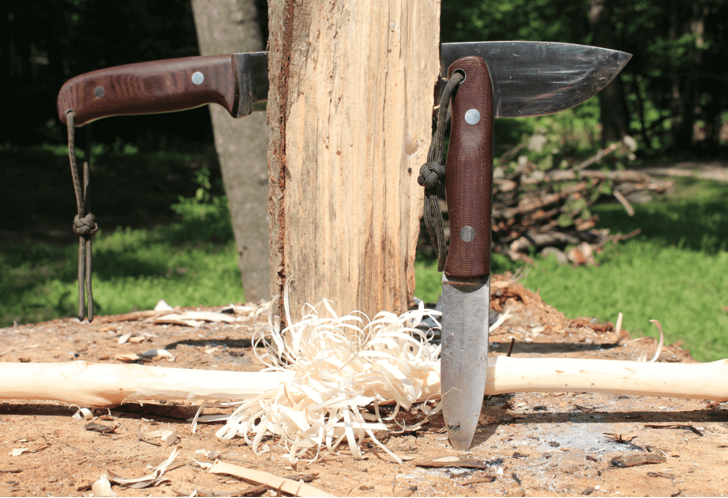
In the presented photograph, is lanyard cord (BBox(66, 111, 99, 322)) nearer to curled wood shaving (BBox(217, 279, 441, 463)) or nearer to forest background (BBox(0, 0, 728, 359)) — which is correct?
curled wood shaving (BBox(217, 279, 441, 463))

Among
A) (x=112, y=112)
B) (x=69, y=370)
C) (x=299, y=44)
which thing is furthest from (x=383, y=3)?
(x=69, y=370)

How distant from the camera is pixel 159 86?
1.98m

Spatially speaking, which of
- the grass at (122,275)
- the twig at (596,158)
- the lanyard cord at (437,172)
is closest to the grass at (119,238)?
the grass at (122,275)

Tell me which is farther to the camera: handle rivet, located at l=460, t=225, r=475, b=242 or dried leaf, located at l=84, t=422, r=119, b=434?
dried leaf, located at l=84, t=422, r=119, b=434

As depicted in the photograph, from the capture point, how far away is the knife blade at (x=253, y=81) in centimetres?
183

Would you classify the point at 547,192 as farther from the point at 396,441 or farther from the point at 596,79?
the point at 396,441

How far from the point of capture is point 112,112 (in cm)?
207

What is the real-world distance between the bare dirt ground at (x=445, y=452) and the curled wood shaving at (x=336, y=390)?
6cm

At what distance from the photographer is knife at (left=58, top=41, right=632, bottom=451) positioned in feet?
5.41

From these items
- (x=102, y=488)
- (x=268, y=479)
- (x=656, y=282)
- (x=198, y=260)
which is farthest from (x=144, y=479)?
(x=656, y=282)

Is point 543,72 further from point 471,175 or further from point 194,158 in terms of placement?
point 194,158

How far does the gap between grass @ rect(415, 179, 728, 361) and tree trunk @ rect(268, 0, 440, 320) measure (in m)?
1.98

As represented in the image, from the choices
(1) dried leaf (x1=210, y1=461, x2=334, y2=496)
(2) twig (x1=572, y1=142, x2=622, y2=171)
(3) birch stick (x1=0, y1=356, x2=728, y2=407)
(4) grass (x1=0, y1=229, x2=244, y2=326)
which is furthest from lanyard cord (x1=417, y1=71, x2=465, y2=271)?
(2) twig (x1=572, y1=142, x2=622, y2=171)

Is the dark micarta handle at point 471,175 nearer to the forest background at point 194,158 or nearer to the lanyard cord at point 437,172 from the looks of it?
the lanyard cord at point 437,172
